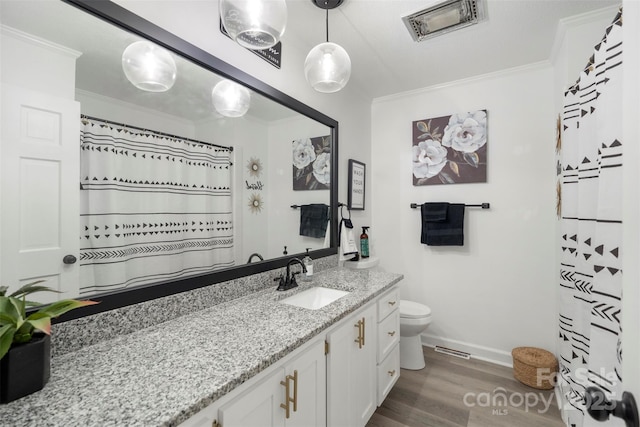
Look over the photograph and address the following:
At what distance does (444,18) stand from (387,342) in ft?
6.87

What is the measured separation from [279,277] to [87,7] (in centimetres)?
150

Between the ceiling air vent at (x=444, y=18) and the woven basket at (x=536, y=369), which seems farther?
the woven basket at (x=536, y=369)

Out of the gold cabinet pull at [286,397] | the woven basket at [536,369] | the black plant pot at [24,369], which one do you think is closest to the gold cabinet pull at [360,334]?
the gold cabinet pull at [286,397]

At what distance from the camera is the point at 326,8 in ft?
5.50

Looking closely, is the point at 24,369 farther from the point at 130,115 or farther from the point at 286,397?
the point at 130,115

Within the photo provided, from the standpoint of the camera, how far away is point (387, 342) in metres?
1.89

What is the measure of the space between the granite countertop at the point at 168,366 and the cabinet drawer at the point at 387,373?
71 cm

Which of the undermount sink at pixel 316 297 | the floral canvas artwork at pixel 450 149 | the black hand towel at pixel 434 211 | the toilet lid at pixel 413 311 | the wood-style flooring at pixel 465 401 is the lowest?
the wood-style flooring at pixel 465 401

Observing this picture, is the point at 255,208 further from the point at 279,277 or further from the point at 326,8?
the point at 326,8

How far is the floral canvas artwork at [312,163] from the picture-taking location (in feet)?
6.79

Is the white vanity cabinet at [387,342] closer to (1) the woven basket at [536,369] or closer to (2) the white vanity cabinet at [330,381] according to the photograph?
(2) the white vanity cabinet at [330,381]

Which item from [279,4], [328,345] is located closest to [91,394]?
[328,345]

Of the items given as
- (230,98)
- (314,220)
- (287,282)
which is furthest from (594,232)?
(230,98)

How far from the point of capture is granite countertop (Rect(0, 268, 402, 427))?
0.66 m
